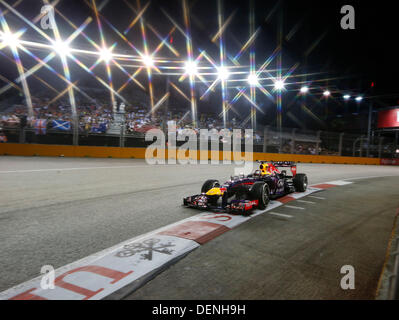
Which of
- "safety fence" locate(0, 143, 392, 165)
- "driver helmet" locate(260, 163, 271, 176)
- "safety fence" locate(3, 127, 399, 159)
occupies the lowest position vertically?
"driver helmet" locate(260, 163, 271, 176)

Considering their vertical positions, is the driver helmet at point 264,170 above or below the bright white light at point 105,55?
below

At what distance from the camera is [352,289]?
2400mm

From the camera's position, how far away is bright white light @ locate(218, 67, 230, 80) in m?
27.8

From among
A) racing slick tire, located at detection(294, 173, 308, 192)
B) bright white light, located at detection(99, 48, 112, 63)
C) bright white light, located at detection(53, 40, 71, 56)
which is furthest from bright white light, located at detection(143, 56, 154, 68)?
racing slick tire, located at detection(294, 173, 308, 192)

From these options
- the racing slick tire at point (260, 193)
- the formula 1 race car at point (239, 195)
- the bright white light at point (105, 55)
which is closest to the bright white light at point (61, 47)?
the bright white light at point (105, 55)

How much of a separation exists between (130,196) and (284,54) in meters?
19.2

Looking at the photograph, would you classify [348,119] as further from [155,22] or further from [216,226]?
[216,226]

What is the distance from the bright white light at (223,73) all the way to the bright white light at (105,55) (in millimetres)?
11258

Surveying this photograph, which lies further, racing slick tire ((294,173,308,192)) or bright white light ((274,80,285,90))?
bright white light ((274,80,285,90))

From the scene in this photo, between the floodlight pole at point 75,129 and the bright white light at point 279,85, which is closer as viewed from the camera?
the floodlight pole at point 75,129

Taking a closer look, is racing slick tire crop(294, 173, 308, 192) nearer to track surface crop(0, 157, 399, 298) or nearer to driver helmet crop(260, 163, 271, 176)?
driver helmet crop(260, 163, 271, 176)

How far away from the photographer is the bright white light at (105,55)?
24594mm

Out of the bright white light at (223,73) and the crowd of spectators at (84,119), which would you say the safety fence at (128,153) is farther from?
the bright white light at (223,73)

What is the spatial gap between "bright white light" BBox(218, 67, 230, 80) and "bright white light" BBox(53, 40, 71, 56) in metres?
14.9
